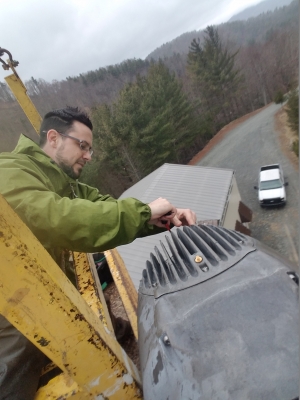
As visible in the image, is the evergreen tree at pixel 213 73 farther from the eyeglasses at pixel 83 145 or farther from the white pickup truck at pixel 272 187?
the eyeglasses at pixel 83 145

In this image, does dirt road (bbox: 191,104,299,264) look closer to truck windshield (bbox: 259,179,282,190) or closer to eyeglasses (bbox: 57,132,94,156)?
truck windshield (bbox: 259,179,282,190)

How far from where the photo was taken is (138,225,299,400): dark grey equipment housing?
99 cm

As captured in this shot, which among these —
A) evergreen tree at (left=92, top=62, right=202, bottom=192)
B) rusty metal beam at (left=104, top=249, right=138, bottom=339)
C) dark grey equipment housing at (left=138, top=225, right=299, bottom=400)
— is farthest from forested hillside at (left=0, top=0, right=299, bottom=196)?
dark grey equipment housing at (left=138, top=225, right=299, bottom=400)

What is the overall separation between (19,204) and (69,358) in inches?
27.2

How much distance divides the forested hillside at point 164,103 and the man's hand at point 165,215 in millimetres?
2132

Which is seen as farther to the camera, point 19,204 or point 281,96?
point 281,96

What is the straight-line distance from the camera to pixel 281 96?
2931 centimetres

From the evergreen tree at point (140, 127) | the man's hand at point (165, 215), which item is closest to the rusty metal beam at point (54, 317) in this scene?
the man's hand at point (165, 215)

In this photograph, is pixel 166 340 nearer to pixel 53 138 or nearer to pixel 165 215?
pixel 165 215

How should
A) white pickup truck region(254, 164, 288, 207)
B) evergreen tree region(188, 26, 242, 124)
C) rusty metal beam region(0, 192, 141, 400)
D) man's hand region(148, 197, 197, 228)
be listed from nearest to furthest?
rusty metal beam region(0, 192, 141, 400) < man's hand region(148, 197, 197, 228) < white pickup truck region(254, 164, 288, 207) < evergreen tree region(188, 26, 242, 124)

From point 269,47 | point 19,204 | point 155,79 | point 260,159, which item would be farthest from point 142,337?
point 269,47

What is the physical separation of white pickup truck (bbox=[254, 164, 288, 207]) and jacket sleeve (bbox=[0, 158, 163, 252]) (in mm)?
14396

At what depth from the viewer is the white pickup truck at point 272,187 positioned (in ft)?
46.8

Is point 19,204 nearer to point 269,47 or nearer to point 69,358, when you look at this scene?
point 69,358
